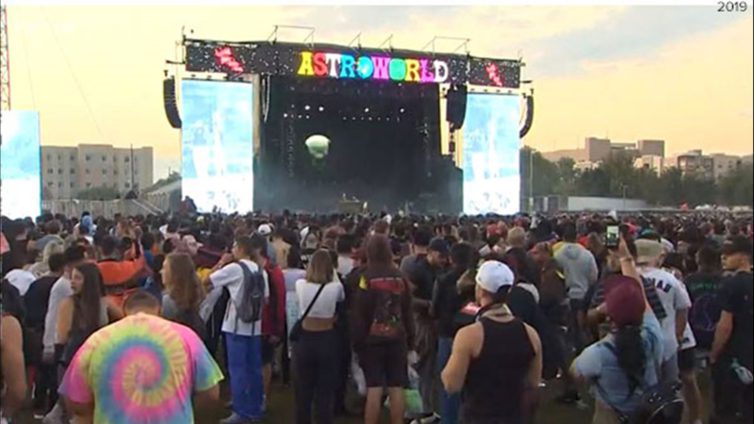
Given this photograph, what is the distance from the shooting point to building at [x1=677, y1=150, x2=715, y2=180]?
7.16 feet

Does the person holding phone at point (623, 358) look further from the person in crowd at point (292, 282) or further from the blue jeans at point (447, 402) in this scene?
the person in crowd at point (292, 282)

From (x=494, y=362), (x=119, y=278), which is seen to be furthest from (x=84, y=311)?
(x=494, y=362)

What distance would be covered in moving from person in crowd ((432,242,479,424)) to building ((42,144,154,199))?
38.5 m

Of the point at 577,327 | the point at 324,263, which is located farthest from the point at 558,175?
the point at 324,263

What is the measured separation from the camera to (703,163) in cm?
231

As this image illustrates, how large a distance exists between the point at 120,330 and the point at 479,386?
5.46 ft

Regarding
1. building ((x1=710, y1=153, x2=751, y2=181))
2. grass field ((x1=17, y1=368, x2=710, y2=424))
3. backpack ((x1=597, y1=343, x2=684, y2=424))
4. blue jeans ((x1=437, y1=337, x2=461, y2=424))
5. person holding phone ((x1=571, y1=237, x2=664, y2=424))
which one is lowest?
grass field ((x1=17, y1=368, x2=710, y2=424))

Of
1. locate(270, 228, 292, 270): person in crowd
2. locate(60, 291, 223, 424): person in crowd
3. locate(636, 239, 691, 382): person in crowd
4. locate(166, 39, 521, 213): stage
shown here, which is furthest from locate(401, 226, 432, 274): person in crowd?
locate(166, 39, 521, 213): stage

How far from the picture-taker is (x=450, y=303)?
6262mm

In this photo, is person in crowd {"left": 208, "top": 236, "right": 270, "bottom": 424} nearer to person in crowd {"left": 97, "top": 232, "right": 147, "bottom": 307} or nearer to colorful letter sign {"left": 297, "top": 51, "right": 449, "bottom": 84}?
person in crowd {"left": 97, "top": 232, "right": 147, "bottom": 307}

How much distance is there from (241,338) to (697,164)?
5.23 meters

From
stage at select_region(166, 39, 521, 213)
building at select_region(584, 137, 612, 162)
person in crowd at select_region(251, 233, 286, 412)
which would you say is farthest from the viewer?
stage at select_region(166, 39, 521, 213)

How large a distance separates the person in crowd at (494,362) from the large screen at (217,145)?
21521 millimetres

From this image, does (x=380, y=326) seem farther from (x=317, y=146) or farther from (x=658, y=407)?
(x=317, y=146)
